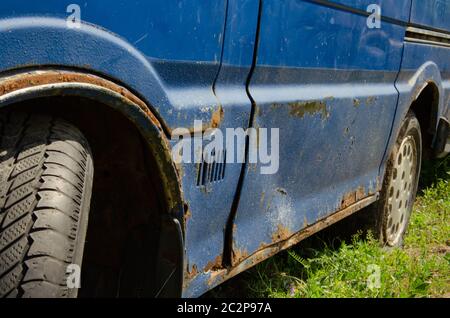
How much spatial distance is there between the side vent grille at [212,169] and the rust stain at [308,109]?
46cm

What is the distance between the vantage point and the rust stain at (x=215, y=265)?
2062mm

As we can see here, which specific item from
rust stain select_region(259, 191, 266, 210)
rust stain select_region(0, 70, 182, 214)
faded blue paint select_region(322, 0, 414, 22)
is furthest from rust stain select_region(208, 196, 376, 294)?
faded blue paint select_region(322, 0, 414, 22)

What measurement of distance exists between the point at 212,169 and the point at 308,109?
0.68m

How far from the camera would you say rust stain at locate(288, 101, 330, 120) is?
2387 millimetres

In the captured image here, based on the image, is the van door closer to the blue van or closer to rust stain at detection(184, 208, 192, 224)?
the blue van

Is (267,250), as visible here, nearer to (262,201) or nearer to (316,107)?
(262,201)

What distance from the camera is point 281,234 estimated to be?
248 cm

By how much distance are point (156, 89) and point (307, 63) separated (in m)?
0.93

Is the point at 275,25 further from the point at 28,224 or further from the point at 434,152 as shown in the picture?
the point at 434,152

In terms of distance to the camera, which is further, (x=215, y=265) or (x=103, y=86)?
(x=215, y=265)

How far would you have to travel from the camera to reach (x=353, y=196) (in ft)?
10.4

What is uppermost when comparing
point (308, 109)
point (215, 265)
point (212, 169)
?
point (308, 109)

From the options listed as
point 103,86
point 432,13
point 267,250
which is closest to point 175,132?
point 103,86

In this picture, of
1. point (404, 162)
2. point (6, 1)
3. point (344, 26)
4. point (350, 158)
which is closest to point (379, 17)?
point (344, 26)
